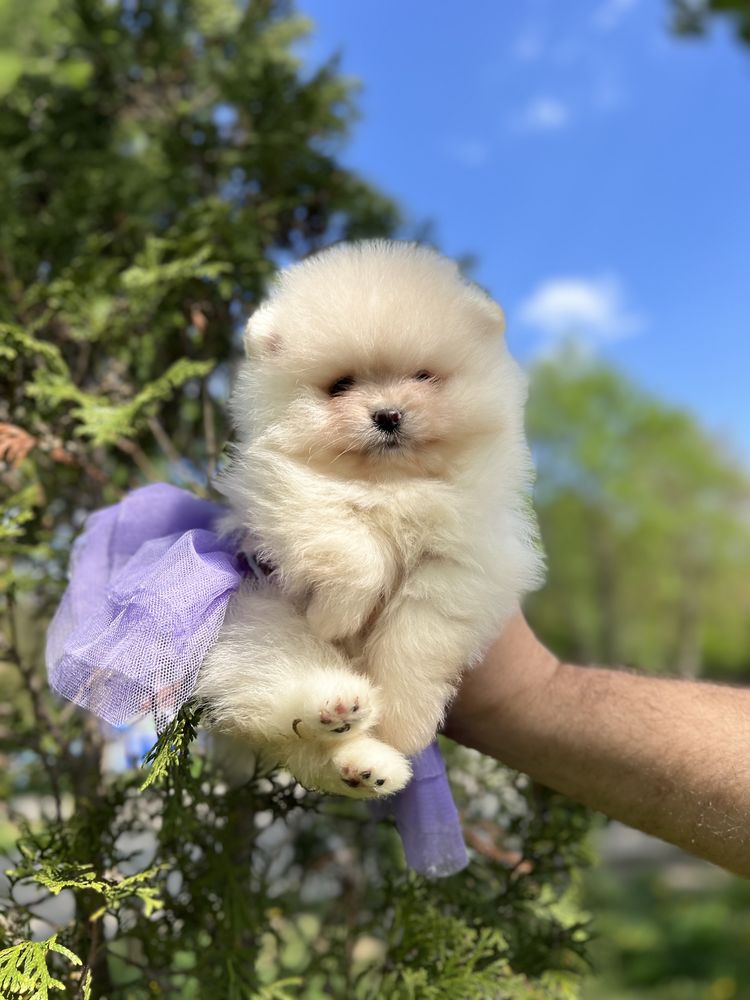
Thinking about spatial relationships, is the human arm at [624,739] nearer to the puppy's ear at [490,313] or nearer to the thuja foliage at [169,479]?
the thuja foliage at [169,479]

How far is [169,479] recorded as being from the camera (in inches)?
86.6

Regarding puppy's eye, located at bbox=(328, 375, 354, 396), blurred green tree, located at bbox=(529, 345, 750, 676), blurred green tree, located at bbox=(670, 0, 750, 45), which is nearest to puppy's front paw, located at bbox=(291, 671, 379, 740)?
puppy's eye, located at bbox=(328, 375, 354, 396)

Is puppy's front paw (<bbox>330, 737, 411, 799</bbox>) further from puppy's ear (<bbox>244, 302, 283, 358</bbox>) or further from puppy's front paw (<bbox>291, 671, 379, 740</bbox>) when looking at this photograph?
puppy's ear (<bbox>244, 302, 283, 358</bbox>)

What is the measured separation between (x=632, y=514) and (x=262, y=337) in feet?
55.0

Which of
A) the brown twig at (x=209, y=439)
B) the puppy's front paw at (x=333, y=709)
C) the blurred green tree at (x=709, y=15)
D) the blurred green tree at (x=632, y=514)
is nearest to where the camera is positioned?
the puppy's front paw at (x=333, y=709)

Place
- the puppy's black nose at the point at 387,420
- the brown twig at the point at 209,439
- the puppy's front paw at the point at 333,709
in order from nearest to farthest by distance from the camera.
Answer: the puppy's front paw at the point at 333,709, the puppy's black nose at the point at 387,420, the brown twig at the point at 209,439

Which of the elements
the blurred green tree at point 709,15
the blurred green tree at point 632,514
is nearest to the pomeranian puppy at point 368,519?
the blurred green tree at point 709,15

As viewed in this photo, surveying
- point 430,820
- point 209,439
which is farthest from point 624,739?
point 209,439

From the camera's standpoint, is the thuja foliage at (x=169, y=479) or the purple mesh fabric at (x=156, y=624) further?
the thuja foliage at (x=169, y=479)

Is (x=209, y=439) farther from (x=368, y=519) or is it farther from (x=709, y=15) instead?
(x=709, y=15)

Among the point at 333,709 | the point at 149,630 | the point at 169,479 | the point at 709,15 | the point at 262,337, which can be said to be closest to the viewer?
the point at 333,709

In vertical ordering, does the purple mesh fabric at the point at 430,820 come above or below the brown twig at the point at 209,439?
below

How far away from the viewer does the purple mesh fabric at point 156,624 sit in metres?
1.04

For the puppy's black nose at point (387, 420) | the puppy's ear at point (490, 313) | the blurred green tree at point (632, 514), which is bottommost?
the blurred green tree at point (632, 514)
